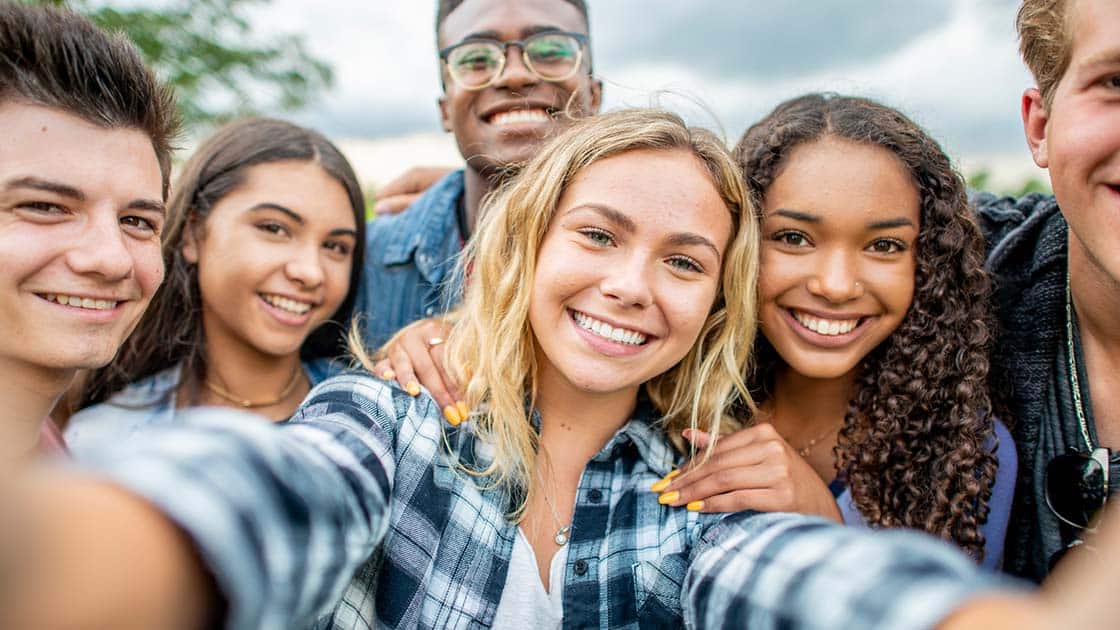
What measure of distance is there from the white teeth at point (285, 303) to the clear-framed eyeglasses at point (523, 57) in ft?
3.94

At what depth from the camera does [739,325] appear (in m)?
2.22

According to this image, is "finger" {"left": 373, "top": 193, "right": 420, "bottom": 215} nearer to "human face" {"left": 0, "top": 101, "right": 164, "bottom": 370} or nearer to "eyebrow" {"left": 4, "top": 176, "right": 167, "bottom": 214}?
"human face" {"left": 0, "top": 101, "right": 164, "bottom": 370}

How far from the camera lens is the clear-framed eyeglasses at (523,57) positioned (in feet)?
10.6

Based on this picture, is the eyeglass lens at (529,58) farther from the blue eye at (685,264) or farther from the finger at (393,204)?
the blue eye at (685,264)

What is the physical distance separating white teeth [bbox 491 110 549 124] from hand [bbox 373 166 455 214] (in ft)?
3.46

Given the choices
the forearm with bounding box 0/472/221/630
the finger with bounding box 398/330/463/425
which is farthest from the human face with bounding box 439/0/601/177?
the forearm with bounding box 0/472/221/630

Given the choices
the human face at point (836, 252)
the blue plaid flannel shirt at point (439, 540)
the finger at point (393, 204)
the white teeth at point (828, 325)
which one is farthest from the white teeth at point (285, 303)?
the white teeth at point (828, 325)

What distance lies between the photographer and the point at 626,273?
6.25ft

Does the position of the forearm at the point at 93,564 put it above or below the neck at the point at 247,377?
above

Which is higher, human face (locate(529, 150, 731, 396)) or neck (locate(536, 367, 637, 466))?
human face (locate(529, 150, 731, 396))

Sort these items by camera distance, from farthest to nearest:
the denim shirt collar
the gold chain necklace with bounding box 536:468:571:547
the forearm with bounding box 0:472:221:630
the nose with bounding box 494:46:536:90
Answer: the denim shirt collar
the nose with bounding box 494:46:536:90
the gold chain necklace with bounding box 536:468:571:547
the forearm with bounding box 0:472:221:630

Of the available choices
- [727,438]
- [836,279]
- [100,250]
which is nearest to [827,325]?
[836,279]

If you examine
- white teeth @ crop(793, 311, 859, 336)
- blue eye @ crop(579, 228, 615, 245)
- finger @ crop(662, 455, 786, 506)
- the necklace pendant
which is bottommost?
the necklace pendant

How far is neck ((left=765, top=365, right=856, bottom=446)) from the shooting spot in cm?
263
